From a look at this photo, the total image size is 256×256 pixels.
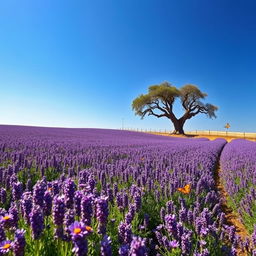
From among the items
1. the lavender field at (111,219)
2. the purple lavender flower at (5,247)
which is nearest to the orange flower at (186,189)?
the lavender field at (111,219)

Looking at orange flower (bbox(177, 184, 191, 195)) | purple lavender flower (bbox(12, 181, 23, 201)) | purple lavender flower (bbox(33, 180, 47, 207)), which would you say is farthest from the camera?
orange flower (bbox(177, 184, 191, 195))

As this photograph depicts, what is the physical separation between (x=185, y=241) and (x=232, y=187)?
12.3ft

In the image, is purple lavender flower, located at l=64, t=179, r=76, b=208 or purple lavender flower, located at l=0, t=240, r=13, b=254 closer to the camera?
purple lavender flower, located at l=0, t=240, r=13, b=254

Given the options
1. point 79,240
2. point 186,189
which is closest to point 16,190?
point 79,240

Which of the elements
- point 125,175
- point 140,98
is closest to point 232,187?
point 125,175

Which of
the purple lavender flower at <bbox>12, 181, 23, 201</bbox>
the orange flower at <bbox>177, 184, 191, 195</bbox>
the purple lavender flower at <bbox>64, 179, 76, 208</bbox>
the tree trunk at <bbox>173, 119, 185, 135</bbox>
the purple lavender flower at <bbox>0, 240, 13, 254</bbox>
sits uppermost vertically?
the tree trunk at <bbox>173, 119, 185, 135</bbox>

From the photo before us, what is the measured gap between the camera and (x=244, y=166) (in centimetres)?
784

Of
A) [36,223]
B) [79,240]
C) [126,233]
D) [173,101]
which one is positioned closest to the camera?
[79,240]

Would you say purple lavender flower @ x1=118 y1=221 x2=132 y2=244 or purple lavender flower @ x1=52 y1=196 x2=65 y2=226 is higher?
purple lavender flower @ x1=52 y1=196 x2=65 y2=226

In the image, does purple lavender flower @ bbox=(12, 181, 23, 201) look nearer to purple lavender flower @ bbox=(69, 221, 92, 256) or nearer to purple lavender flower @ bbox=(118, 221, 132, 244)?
purple lavender flower @ bbox=(118, 221, 132, 244)

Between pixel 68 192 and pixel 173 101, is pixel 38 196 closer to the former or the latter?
pixel 68 192

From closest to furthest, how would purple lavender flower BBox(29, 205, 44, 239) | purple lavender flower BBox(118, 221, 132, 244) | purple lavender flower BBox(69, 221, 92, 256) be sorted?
purple lavender flower BBox(69, 221, 92, 256) → purple lavender flower BBox(29, 205, 44, 239) → purple lavender flower BBox(118, 221, 132, 244)

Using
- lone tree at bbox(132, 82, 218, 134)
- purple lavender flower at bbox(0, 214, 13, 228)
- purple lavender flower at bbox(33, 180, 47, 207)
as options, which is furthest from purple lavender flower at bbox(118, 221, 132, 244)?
lone tree at bbox(132, 82, 218, 134)

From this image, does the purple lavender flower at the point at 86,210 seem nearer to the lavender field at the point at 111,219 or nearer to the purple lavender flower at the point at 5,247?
the lavender field at the point at 111,219
